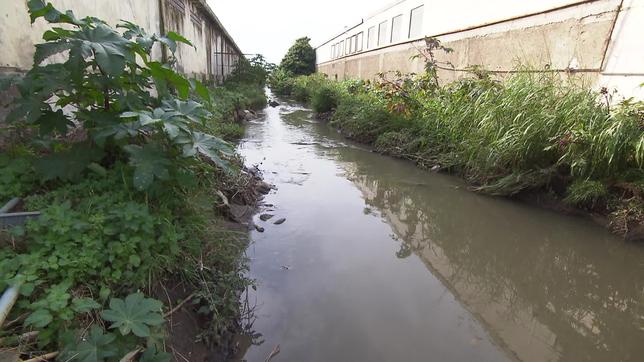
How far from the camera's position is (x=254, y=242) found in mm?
3156

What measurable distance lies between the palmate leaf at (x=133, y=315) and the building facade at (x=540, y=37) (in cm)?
474

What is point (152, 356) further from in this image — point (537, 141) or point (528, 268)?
point (537, 141)

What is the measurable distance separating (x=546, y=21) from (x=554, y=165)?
2703 mm

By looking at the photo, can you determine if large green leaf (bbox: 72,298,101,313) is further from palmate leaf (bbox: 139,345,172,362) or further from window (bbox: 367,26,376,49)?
window (bbox: 367,26,376,49)

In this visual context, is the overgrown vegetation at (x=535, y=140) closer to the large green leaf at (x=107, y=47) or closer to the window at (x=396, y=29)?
the large green leaf at (x=107, y=47)

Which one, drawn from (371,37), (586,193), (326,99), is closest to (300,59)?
(371,37)

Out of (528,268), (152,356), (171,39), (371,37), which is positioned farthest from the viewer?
(371,37)

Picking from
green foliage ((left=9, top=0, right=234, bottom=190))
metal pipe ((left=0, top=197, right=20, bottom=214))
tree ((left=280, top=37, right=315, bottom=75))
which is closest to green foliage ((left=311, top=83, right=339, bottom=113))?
green foliage ((left=9, top=0, right=234, bottom=190))

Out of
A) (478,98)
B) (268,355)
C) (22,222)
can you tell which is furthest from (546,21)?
(22,222)

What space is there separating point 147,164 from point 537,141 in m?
4.08

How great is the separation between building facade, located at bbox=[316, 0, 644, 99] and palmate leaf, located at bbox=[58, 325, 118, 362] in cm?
490

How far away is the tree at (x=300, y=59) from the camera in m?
34.4

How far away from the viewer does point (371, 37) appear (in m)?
16.4

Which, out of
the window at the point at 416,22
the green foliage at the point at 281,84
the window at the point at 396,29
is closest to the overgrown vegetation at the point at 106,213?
the window at the point at 416,22
